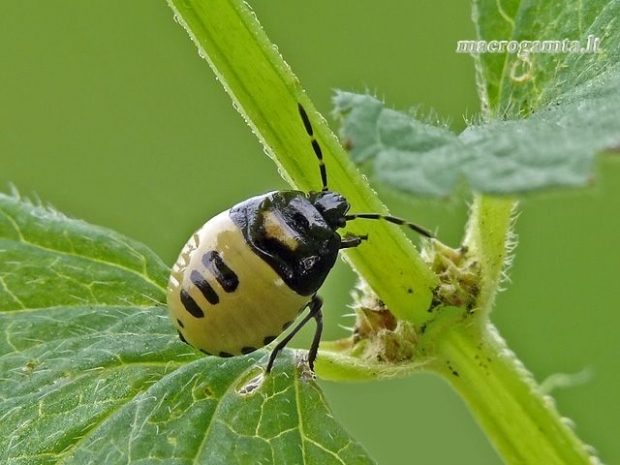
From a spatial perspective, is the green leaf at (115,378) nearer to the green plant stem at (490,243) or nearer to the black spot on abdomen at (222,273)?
the black spot on abdomen at (222,273)

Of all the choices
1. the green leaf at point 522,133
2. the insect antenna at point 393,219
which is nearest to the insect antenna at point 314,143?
the insect antenna at point 393,219

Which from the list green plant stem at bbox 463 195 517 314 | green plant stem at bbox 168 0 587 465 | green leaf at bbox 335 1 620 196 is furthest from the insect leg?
green leaf at bbox 335 1 620 196

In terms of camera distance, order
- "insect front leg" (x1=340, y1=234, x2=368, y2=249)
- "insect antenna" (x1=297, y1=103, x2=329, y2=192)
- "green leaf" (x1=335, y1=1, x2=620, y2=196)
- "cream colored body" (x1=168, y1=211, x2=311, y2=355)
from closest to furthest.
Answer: "green leaf" (x1=335, y1=1, x2=620, y2=196)
"insect antenna" (x1=297, y1=103, x2=329, y2=192)
"insect front leg" (x1=340, y1=234, x2=368, y2=249)
"cream colored body" (x1=168, y1=211, x2=311, y2=355)

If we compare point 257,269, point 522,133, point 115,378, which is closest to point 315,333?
point 257,269

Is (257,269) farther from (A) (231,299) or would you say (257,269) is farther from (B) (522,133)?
(B) (522,133)

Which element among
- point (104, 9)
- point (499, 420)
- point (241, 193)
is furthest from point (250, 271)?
point (104, 9)

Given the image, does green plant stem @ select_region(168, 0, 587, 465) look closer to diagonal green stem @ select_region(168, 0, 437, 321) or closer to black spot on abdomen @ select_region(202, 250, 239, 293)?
diagonal green stem @ select_region(168, 0, 437, 321)
